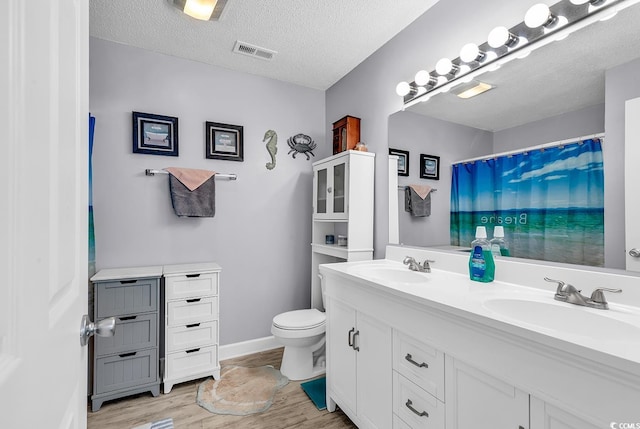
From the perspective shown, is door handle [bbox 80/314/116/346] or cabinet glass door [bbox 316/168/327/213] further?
cabinet glass door [bbox 316/168/327/213]

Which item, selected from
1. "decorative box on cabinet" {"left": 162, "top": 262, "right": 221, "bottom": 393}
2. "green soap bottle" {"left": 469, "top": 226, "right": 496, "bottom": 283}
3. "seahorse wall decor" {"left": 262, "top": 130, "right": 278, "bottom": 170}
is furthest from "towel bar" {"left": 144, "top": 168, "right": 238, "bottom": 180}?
"green soap bottle" {"left": 469, "top": 226, "right": 496, "bottom": 283}

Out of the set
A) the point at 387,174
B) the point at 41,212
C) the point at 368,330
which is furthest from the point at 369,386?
the point at 41,212

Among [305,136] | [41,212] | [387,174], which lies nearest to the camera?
[41,212]

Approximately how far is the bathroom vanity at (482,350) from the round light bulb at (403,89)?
108 centimetres

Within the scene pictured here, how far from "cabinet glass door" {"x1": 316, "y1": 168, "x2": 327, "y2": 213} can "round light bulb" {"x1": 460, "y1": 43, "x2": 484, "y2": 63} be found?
1.30 m

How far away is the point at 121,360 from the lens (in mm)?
1930

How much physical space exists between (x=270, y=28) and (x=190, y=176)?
1.23 metres

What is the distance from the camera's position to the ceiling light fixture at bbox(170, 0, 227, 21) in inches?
70.0

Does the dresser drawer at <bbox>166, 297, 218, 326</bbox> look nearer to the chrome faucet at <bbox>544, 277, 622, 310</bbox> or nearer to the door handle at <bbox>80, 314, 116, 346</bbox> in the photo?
the door handle at <bbox>80, 314, 116, 346</bbox>

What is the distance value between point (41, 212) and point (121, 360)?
6.50 ft

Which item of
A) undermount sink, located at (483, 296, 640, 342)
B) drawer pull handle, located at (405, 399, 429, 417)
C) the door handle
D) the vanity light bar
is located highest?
the vanity light bar

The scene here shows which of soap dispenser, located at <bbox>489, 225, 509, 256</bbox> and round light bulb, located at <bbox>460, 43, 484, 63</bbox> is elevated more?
round light bulb, located at <bbox>460, 43, 484, 63</bbox>

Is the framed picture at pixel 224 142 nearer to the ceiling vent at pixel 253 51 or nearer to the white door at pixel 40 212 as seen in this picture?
the ceiling vent at pixel 253 51

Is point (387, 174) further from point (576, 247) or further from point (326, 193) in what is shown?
point (576, 247)
